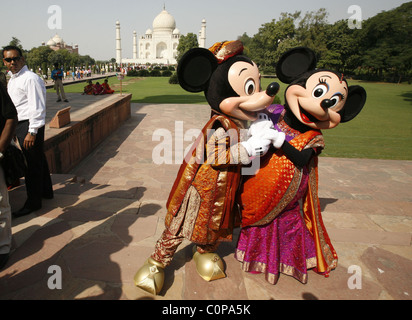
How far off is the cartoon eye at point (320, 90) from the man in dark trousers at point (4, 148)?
7.35 ft

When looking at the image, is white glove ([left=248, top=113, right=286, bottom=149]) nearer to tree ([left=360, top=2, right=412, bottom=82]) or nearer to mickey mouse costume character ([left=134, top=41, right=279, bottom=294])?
mickey mouse costume character ([left=134, top=41, right=279, bottom=294])

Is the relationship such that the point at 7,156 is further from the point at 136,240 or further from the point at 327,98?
the point at 327,98

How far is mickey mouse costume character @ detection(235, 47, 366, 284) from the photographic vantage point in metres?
1.96

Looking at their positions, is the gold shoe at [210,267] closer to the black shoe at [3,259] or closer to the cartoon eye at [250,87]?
the cartoon eye at [250,87]

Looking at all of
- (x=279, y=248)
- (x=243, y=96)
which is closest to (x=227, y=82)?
(x=243, y=96)

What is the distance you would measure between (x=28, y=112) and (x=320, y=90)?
2.85 m

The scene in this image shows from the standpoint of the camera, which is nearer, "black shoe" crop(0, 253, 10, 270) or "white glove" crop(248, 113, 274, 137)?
"white glove" crop(248, 113, 274, 137)

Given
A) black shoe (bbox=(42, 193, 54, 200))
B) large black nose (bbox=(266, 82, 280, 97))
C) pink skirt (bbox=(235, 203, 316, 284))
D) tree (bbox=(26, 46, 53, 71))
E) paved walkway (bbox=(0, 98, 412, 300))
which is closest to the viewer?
large black nose (bbox=(266, 82, 280, 97))

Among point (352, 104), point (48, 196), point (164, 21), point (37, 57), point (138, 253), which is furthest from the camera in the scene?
point (164, 21)

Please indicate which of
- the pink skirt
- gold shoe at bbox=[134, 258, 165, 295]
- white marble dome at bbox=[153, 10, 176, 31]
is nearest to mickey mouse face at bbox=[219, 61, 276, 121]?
the pink skirt

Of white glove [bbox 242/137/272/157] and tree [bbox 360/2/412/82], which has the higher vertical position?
tree [bbox 360/2/412/82]

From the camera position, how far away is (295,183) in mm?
2029

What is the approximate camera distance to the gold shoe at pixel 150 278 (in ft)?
6.25

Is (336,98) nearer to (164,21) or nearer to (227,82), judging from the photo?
(227,82)
